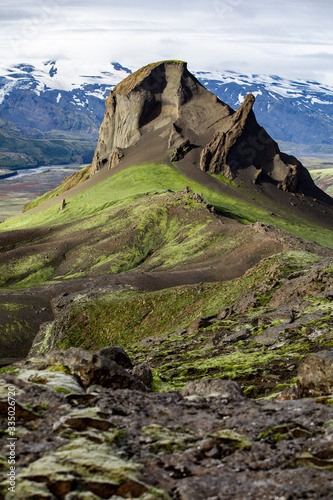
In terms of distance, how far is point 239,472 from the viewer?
43.5 feet

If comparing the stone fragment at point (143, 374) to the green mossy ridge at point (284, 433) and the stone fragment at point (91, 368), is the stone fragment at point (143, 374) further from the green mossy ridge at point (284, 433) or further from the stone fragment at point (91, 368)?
the green mossy ridge at point (284, 433)

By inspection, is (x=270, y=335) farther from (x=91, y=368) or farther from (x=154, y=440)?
(x=154, y=440)

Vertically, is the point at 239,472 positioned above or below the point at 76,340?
above

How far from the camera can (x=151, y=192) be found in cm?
17162

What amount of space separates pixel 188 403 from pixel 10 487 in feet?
27.1

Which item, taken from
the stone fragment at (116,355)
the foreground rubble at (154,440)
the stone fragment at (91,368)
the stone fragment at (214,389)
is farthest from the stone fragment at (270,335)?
the stone fragment at (91,368)

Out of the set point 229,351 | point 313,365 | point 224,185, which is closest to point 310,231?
point 224,185

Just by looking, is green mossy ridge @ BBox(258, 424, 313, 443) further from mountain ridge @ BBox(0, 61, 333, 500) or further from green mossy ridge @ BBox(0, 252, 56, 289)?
green mossy ridge @ BBox(0, 252, 56, 289)

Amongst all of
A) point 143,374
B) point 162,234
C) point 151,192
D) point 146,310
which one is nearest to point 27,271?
point 162,234

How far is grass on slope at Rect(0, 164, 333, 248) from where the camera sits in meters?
160

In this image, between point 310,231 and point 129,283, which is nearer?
point 129,283

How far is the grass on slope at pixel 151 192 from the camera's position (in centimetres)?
16000

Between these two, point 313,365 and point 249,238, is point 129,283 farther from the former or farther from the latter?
point 313,365

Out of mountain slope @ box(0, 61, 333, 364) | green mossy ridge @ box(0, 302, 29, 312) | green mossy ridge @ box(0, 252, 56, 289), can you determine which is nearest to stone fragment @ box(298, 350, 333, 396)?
mountain slope @ box(0, 61, 333, 364)
